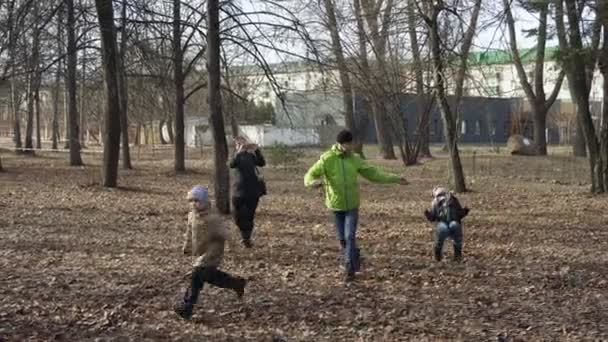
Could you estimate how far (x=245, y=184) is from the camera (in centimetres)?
1140

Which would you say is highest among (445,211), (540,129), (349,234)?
(540,129)

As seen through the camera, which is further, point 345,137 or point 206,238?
point 345,137

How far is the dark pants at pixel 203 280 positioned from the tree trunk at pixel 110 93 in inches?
427

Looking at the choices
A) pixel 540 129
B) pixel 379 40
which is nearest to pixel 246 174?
pixel 379 40

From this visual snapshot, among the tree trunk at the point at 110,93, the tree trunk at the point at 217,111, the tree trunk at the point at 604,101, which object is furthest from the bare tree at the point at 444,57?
the tree trunk at the point at 110,93

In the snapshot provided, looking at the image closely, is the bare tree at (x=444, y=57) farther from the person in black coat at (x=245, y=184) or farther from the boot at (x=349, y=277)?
the boot at (x=349, y=277)

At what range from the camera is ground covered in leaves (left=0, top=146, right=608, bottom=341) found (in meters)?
7.02

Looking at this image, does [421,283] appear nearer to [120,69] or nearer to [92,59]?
→ [120,69]

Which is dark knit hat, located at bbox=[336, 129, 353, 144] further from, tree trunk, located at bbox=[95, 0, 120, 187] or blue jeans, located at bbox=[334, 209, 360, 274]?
tree trunk, located at bbox=[95, 0, 120, 187]

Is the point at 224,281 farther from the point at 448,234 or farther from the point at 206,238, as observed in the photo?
the point at 448,234

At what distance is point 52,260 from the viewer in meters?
10.5

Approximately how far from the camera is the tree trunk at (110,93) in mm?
17609

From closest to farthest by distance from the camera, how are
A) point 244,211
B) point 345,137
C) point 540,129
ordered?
point 345,137, point 244,211, point 540,129

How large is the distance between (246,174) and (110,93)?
29.2ft
